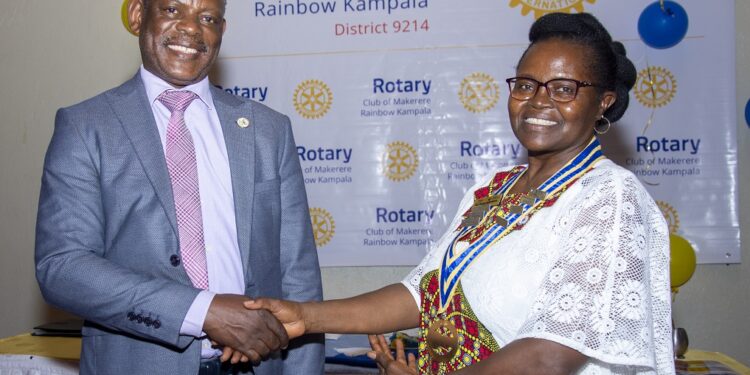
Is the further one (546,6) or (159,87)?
(546,6)

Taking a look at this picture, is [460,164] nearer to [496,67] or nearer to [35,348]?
[496,67]

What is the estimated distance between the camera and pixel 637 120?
3836 mm

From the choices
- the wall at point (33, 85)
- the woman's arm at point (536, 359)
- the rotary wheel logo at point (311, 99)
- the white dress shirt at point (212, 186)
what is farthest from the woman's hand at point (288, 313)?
the wall at point (33, 85)

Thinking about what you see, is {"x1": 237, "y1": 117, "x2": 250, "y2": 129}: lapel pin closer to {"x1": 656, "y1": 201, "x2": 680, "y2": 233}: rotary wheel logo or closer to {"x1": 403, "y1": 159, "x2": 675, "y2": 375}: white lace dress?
{"x1": 403, "y1": 159, "x2": 675, "y2": 375}: white lace dress

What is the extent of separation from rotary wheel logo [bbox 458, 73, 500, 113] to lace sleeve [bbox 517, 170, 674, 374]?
2206mm

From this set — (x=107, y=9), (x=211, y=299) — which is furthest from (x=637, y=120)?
(x=107, y=9)

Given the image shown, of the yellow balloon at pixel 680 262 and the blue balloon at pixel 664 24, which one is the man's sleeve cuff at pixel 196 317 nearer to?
the yellow balloon at pixel 680 262

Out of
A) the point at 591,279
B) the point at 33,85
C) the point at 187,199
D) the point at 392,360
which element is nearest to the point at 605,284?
the point at 591,279

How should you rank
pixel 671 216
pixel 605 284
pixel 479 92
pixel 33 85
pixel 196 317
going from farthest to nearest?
pixel 33 85, pixel 479 92, pixel 671 216, pixel 196 317, pixel 605 284

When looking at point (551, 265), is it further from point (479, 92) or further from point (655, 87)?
point (655, 87)

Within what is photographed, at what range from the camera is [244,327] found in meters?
1.93

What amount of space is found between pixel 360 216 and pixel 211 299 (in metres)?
2.15

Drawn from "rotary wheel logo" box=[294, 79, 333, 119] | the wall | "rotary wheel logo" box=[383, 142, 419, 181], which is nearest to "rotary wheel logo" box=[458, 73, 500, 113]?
"rotary wheel logo" box=[383, 142, 419, 181]

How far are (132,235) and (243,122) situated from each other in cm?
46
